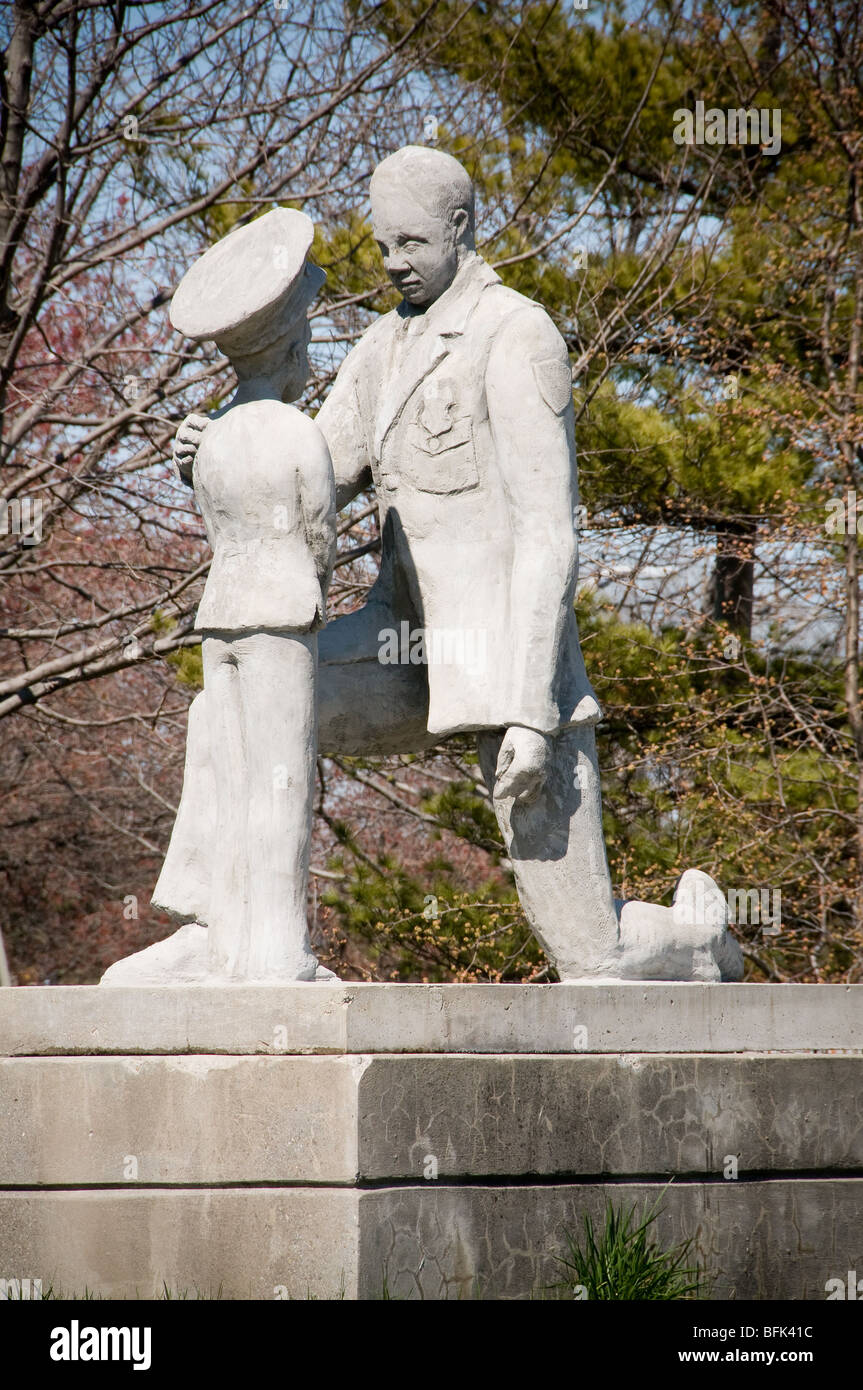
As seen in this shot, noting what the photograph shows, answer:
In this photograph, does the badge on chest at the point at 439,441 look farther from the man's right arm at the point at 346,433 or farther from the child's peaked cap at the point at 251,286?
the child's peaked cap at the point at 251,286

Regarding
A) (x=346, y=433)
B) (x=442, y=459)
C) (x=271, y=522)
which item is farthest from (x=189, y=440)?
(x=442, y=459)

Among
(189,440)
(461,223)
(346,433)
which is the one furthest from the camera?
(346,433)

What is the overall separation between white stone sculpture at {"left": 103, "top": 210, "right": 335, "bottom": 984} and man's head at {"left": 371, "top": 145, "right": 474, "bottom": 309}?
0.40 meters

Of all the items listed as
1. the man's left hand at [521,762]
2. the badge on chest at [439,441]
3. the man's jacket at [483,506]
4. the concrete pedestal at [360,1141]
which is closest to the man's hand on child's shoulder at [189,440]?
the man's jacket at [483,506]

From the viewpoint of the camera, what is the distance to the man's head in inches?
179

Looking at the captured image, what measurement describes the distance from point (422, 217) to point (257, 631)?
1.26m

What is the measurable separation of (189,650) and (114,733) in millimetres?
4528

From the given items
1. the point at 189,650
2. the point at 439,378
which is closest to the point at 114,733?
the point at 189,650

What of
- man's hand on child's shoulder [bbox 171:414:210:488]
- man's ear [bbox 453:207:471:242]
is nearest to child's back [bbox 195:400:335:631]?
man's hand on child's shoulder [bbox 171:414:210:488]

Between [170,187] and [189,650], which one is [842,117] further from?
[189,650]

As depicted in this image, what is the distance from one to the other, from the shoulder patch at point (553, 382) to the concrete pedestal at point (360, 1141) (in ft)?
4.90

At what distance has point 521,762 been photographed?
169 inches

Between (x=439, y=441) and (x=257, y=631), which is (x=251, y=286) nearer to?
(x=439, y=441)

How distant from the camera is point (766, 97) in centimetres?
1152
